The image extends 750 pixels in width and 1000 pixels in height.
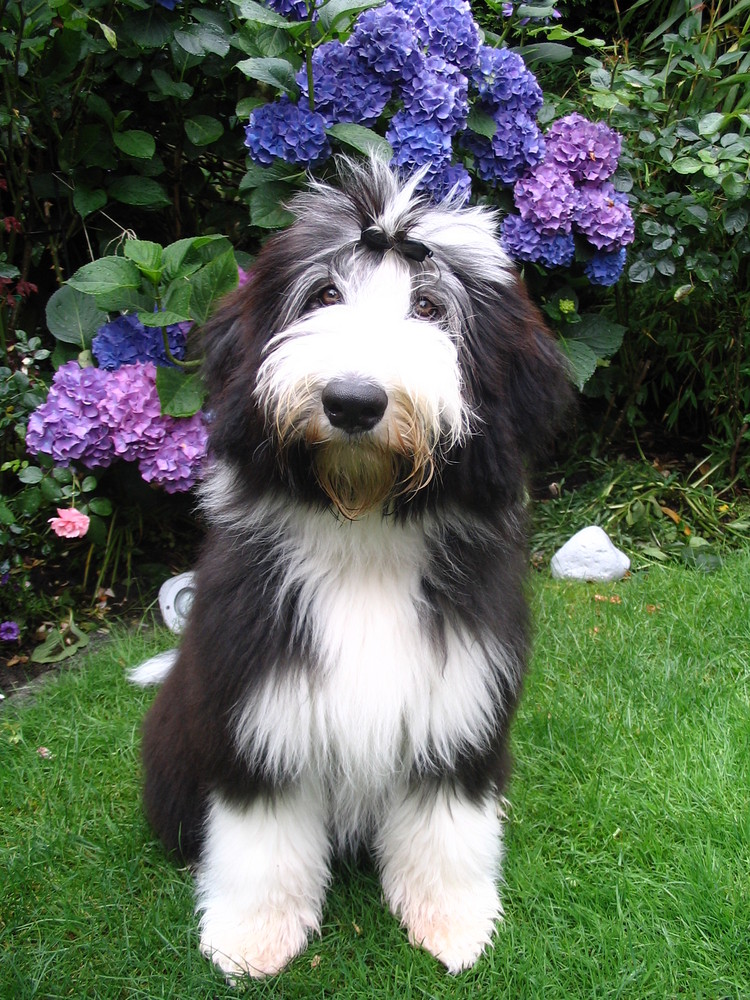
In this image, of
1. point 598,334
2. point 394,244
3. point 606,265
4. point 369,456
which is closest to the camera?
point 369,456

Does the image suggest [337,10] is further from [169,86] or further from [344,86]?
[169,86]

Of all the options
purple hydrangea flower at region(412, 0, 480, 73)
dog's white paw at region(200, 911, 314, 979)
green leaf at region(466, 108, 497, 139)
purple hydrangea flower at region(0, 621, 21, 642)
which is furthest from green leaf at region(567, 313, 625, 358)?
dog's white paw at region(200, 911, 314, 979)

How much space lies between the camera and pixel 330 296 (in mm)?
1770

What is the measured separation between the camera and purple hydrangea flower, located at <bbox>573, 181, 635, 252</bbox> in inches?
138

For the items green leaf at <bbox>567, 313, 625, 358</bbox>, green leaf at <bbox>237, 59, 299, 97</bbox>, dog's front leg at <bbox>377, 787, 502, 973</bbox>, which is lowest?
dog's front leg at <bbox>377, 787, 502, 973</bbox>

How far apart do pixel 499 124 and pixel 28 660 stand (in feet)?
8.34

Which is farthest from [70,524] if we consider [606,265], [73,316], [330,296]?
[606,265]

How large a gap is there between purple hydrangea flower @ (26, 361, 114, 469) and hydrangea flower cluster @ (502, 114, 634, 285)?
62.7 inches

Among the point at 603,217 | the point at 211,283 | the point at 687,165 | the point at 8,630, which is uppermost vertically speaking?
the point at 687,165

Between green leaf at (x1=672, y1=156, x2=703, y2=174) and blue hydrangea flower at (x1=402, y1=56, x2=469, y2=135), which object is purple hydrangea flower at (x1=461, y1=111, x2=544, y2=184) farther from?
green leaf at (x1=672, y1=156, x2=703, y2=174)

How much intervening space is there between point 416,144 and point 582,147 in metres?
0.89

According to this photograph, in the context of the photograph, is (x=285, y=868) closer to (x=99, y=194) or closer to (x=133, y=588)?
(x=133, y=588)

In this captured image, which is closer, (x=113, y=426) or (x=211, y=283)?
(x=211, y=283)

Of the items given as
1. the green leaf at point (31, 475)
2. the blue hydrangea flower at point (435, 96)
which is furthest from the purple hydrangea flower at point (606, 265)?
the green leaf at point (31, 475)
